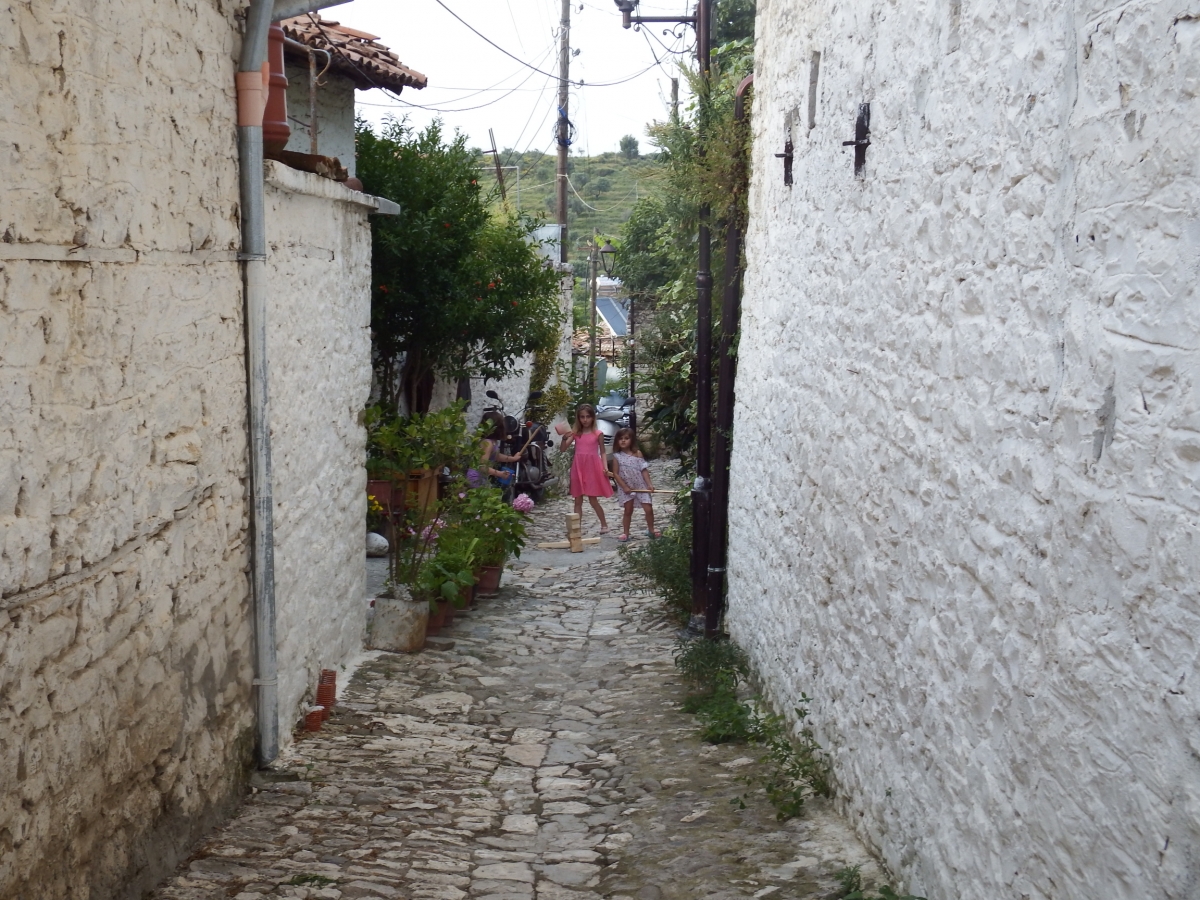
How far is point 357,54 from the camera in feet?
35.4

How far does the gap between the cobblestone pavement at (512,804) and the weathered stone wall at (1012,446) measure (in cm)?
56

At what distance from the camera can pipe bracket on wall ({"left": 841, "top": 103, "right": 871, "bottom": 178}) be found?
15.0ft

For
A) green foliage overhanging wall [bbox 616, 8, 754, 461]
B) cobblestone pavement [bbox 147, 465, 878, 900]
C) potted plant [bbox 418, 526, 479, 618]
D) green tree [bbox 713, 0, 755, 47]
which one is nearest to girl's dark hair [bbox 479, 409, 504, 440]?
green foliage overhanging wall [bbox 616, 8, 754, 461]

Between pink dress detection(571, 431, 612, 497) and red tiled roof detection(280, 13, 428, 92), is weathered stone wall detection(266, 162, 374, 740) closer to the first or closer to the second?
red tiled roof detection(280, 13, 428, 92)

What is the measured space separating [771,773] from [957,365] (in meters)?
2.68

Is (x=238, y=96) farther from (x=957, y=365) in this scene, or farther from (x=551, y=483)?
(x=551, y=483)

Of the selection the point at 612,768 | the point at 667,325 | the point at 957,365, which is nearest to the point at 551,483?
the point at 667,325

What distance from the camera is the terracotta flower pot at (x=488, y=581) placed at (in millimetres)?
9711

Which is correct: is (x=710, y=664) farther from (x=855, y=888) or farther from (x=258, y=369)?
(x=258, y=369)

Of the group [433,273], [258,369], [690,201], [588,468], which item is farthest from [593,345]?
[258,369]

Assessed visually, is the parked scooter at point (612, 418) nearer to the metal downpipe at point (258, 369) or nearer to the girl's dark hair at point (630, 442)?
the girl's dark hair at point (630, 442)

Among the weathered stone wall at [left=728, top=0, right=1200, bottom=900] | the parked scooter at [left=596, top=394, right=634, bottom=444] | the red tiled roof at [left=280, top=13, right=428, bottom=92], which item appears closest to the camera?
the weathered stone wall at [left=728, top=0, right=1200, bottom=900]

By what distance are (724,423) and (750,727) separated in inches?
116

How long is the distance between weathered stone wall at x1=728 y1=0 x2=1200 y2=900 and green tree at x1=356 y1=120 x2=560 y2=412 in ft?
22.3
